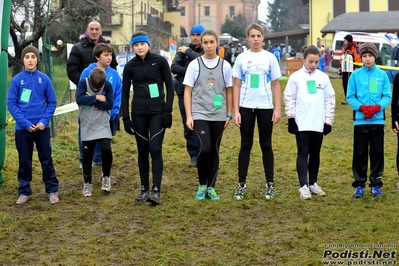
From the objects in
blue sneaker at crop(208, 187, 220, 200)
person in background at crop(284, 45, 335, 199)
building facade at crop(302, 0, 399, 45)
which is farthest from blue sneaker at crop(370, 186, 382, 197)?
building facade at crop(302, 0, 399, 45)

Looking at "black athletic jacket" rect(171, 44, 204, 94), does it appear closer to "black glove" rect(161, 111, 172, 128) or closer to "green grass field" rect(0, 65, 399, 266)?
"green grass field" rect(0, 65, 399, 266)

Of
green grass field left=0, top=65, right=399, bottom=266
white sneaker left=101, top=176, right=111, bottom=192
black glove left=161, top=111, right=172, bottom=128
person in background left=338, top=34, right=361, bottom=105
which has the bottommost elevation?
green grass field left=0, top=65, right=399, bottom=266

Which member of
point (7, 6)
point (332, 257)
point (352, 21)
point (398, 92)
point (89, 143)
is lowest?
point (332, 257)

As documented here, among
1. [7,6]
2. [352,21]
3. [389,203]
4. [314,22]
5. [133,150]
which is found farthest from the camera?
[314,22]

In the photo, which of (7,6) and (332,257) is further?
(7,6)

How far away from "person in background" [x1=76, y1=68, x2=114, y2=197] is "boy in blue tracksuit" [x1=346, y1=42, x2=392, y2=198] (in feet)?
8.66

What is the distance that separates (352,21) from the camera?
4809cm

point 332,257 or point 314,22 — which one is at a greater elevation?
point 314,22

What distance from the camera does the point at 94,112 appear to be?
7656 millimetres

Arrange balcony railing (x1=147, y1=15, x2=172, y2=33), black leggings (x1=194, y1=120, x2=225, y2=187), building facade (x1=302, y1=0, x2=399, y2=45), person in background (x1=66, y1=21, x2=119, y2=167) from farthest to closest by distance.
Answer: building facade (x1=302, y1=0, x2=399, y2=45) < balcony railing (x1=147, y1=15, x2=172, y2=33) < person in background (x1=66, y1=21, x2=119, y2=167) < black leggings (x1=194, y1=120, x2=225, y2=187)

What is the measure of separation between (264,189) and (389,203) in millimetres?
1451

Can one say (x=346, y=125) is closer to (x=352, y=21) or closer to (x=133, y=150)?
(x=133, y=150)

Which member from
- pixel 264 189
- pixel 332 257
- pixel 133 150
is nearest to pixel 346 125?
pixel 133 150

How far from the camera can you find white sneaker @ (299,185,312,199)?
7434 mm
